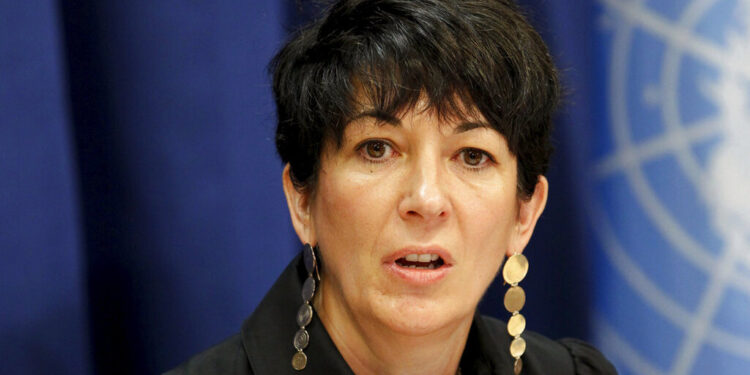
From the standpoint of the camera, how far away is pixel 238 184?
1.51 metres

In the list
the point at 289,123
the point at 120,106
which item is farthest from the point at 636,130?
the point at 120,106

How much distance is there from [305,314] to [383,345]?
0.13 metres

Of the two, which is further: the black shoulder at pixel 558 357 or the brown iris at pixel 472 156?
the black shoulder at pixel 558 357

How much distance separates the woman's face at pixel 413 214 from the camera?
3.78 ft

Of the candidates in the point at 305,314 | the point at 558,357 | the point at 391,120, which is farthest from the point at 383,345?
the point at 558,357

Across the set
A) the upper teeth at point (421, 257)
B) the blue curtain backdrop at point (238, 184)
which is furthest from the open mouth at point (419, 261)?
the blue curtain backdrop at point (238, 184)

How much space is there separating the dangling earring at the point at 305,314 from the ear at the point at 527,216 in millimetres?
311

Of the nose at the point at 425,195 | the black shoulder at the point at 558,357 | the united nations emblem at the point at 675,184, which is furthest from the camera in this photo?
the united nations emblem at the point at 675,184

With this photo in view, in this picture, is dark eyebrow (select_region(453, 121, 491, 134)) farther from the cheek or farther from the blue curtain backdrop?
the blue curtain backdrop

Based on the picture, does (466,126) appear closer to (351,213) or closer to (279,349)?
(351,213)

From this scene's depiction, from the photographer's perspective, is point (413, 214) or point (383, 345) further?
point (383, 345)

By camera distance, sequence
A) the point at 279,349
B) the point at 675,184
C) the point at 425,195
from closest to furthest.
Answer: the point at 425,195 < the point at 279,349 < the point at 675,184

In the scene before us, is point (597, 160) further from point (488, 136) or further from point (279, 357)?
point (279, 357)

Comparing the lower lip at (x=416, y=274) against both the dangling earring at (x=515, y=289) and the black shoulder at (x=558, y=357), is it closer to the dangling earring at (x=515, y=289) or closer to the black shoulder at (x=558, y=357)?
the dangling earring at (x=515, y=289)
